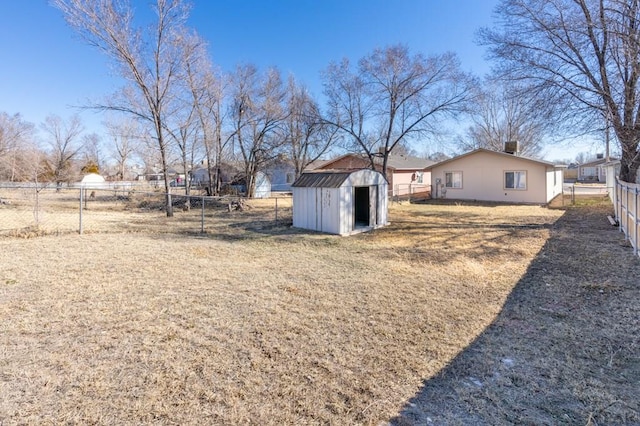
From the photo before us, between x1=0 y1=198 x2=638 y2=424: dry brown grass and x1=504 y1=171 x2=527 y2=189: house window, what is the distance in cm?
1339

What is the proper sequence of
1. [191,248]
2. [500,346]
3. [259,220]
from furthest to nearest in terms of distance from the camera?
1. [259,220]
2. [191,248]
3. [500,346]

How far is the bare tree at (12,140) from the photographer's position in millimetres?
30438

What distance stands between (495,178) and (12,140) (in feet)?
140

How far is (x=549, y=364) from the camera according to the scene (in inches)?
127

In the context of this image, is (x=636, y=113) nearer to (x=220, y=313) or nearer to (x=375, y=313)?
(x=375, y=313)

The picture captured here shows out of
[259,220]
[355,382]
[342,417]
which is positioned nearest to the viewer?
[342,417]

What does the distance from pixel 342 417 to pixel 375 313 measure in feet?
6.73

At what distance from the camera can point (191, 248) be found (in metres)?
8.48

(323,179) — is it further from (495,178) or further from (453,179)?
(453,179)

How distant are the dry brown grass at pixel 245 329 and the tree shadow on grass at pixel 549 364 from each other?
5cm

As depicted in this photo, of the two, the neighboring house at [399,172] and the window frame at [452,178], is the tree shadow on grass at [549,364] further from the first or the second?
the neighboring house at [399,172]

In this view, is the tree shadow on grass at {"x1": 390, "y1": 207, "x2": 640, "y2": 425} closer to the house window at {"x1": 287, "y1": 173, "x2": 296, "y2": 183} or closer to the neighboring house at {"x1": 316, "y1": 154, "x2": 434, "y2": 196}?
the neighboring house at {"x1": 316, "y1": 154, "x2": 434, "y2": 196}

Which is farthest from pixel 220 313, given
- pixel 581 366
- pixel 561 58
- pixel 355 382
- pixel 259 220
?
pixel 561 58

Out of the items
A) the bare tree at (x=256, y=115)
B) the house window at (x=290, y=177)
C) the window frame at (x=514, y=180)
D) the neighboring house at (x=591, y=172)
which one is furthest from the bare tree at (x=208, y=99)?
the neighboring house at (x=591, y=172)
